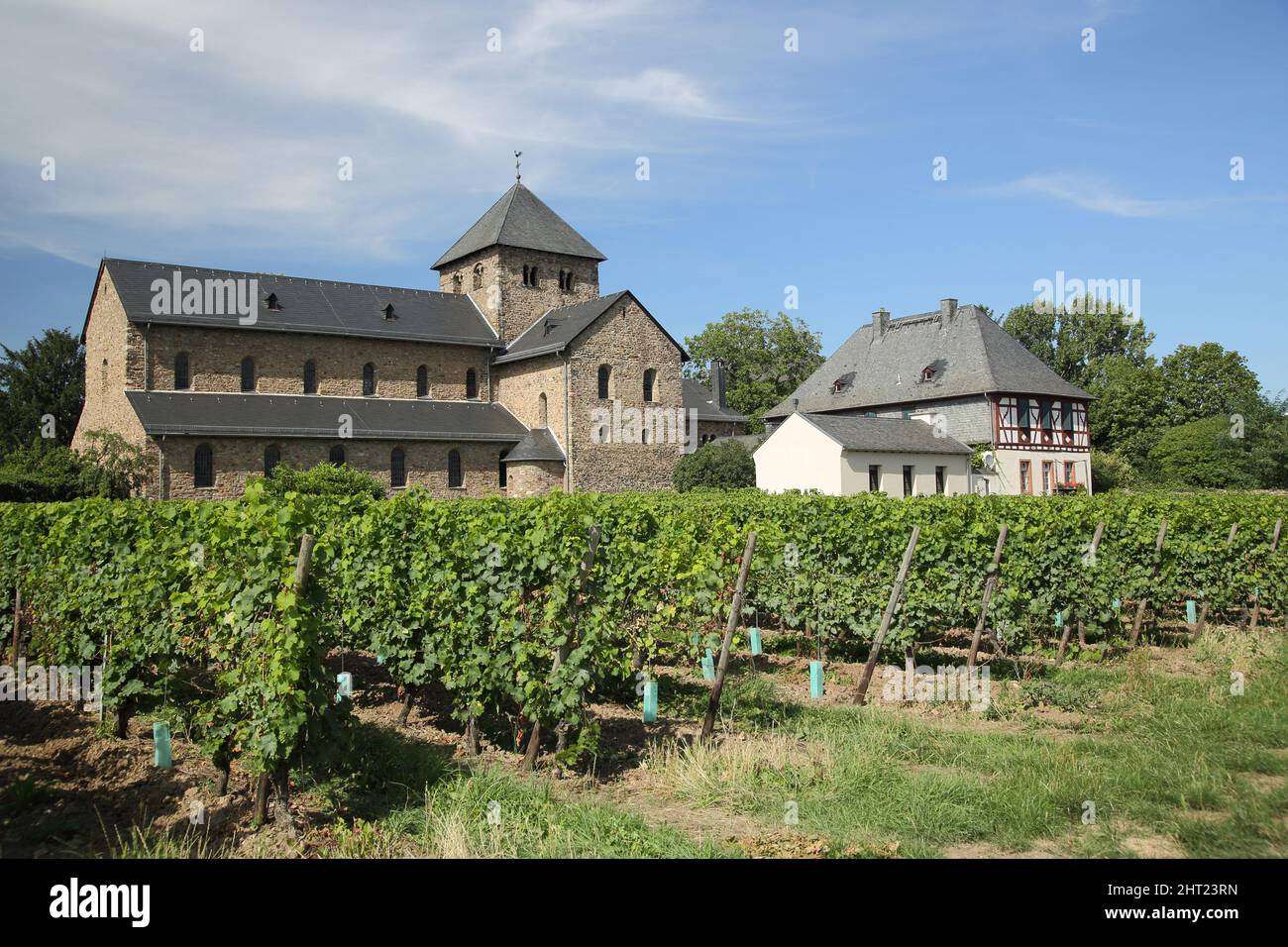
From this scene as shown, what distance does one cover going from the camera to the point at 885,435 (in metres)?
37.9

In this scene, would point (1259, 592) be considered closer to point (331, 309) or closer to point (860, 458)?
point (860, 458)

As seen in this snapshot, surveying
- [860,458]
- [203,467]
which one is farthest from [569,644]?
[860,458]

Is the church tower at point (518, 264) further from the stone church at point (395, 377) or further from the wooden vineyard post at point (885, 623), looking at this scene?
the wooden vineyard post at point (885, 623)

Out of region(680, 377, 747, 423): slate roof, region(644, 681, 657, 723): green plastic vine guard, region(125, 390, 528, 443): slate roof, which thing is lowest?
region(644, 681, 657, 723): green plastic vine guard

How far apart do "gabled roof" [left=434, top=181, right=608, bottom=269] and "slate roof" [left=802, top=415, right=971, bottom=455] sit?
51.2 feet

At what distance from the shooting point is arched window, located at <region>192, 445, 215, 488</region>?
31.1 meters

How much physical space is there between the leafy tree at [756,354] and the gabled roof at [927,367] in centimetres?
1567

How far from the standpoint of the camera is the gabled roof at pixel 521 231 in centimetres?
4362

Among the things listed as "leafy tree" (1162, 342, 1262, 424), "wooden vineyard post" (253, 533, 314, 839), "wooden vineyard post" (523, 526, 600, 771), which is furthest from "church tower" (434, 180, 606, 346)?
"leafy tree" (1162, 342, 1262, 424)

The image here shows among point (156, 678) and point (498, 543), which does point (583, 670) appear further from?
point (156, 678)

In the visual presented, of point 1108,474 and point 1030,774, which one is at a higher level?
point 1108,474

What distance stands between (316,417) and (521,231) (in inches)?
583

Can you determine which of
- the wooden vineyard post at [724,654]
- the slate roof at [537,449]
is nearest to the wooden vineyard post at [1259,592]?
the wooden vineyard post at [724,654]

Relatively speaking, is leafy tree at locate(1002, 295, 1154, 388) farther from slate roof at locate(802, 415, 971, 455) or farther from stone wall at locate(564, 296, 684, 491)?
stone wall at locate(564, 296, 684, 491)
